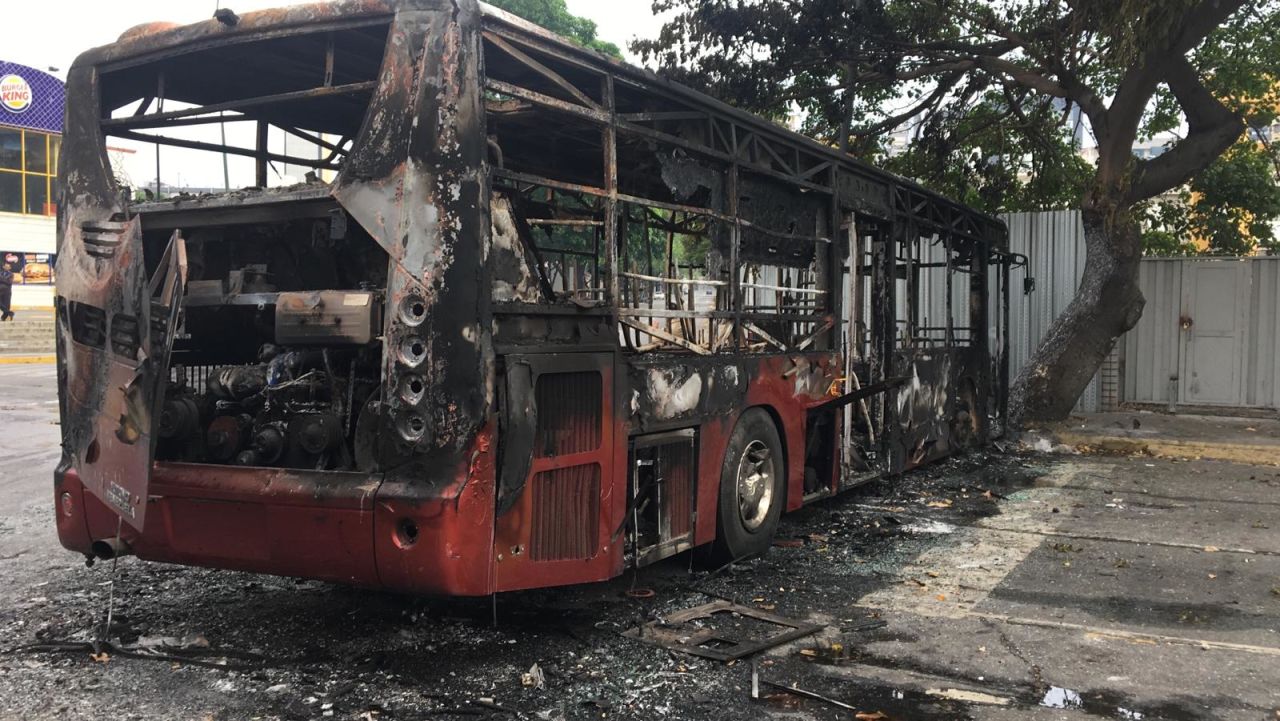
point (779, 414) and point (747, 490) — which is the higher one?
point (779, 414)

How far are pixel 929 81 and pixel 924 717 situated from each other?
13359mm

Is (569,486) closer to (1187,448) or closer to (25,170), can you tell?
(1187,448)

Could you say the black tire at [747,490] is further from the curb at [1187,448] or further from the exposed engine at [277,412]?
the curb at [1187,448]

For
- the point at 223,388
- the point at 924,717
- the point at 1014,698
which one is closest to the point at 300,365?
the point at 223,388

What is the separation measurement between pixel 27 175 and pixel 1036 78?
1272 inches

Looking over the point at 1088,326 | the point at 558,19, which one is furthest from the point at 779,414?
the point at 558,19

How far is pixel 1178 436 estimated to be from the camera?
12672 mm

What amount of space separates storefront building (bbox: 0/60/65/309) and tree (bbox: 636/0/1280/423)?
86.8ft

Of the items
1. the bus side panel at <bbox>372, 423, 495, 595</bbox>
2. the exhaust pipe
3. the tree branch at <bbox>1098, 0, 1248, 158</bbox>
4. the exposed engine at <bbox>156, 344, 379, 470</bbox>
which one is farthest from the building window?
the bus side panel at <bbox>372, 423, 495, 595</bbox>

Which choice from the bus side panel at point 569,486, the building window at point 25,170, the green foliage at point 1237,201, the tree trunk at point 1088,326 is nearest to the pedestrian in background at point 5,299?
the building window at point 25,170

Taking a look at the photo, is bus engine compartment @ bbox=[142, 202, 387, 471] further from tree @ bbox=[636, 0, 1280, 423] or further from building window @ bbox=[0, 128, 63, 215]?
building window @ bbox=[0, 128, 63, 215]

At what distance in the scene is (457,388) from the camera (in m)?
3.96

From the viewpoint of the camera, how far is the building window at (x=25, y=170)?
31.9m

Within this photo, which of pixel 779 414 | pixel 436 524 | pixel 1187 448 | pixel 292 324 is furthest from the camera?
pixel 1187 448
